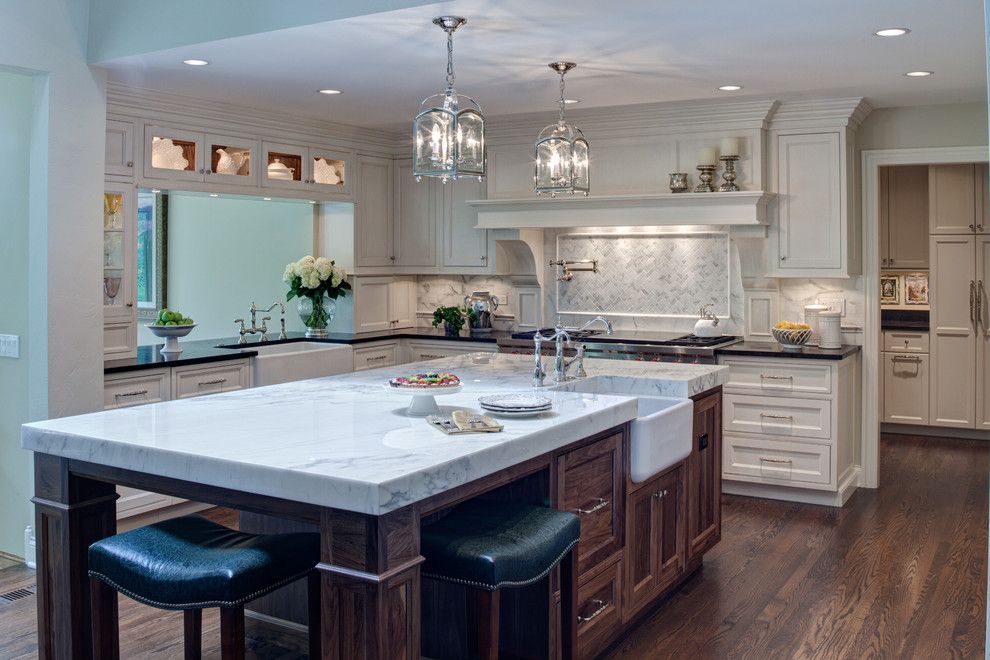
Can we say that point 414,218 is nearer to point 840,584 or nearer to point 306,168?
point 306,168

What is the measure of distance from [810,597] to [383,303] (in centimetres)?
399

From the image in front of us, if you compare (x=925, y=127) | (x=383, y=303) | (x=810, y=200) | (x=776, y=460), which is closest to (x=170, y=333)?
(x=383, y=303)

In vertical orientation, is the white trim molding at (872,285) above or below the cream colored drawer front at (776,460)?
above

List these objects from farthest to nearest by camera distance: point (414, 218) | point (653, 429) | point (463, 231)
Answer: point (414, 218) < point (463, 231) < point (653, 429)

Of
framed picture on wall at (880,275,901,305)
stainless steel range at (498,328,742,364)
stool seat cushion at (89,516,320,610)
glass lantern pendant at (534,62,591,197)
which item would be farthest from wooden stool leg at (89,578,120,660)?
framed picture on wall at (880,275,901,305)

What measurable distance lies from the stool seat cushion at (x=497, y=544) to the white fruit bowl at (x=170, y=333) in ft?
9.47

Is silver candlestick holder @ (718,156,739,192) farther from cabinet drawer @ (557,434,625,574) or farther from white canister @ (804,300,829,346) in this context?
cabinet drawer @ (557,434,625,574)

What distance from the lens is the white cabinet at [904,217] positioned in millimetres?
7828

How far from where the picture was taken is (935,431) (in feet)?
24.9

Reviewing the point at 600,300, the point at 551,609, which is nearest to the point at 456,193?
the point at 600,300

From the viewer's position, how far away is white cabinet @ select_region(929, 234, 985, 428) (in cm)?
734

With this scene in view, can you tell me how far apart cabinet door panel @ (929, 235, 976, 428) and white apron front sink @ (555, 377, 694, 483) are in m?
4.43

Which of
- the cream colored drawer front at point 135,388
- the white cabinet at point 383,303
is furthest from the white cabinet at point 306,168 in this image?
the cream colored drawer front at point 135,388

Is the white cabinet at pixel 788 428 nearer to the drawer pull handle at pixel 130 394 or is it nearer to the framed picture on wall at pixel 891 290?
the framed picture on wall at pixel 891 290
